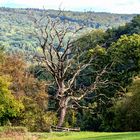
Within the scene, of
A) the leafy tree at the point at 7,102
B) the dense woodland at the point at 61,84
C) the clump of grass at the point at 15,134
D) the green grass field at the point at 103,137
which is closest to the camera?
the green grass field at the point at 103,137

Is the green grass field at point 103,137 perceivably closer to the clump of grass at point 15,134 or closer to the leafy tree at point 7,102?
the clump of grass at point 15,134

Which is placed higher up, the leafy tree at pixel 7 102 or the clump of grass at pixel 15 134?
the clump of grass at pixel 15 134

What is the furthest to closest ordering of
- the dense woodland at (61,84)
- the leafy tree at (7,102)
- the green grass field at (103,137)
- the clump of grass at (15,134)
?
the dense woodland at (61,84) < the leafy tree at (7,102) < the clump of grass at (15,134) < the green grass field at (103,137)

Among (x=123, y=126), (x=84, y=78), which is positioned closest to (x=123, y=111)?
(x=123, y=126)

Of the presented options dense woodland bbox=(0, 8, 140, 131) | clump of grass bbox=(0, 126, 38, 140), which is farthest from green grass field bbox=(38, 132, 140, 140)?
dense woodland bbox=(0, 8, 140, 131)

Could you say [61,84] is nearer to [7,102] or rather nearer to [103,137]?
[7,102]

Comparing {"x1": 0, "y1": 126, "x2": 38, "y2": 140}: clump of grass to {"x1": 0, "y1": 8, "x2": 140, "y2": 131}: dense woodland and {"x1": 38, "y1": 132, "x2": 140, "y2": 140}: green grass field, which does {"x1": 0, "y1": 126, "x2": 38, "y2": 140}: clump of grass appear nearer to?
{"x1": 38, "y1": 132, "x2": 140, "y2": 140}: green grass field

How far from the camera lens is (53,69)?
46.8m

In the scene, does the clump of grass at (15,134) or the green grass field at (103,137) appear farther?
the clump of grass at (15,134)

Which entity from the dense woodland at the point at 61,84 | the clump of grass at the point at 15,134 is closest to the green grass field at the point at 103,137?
the clump of grass at the point at 15,134

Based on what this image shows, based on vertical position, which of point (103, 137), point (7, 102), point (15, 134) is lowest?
point (7, 102)

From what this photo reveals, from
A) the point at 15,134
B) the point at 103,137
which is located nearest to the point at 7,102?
the point at 15,134

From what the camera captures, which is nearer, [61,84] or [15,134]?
[15,134]

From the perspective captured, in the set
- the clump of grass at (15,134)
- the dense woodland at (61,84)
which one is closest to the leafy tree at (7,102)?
the dense woodland at (61,84)
